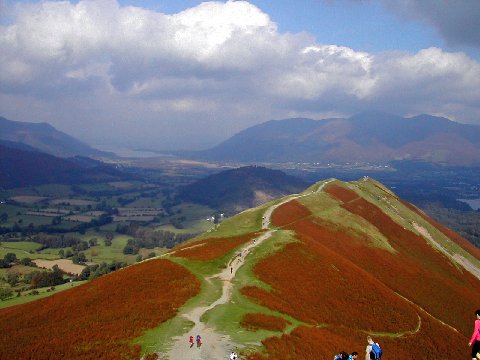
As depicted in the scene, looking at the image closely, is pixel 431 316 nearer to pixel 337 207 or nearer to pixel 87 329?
pixel 337 207

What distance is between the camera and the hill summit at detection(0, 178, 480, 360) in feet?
145

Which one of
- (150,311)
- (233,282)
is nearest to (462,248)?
(233,282)

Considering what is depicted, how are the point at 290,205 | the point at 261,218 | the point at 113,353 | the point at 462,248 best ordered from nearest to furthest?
the point at 113,353 → the point at 261,218 → the point at 290,205 → the point at 462,248

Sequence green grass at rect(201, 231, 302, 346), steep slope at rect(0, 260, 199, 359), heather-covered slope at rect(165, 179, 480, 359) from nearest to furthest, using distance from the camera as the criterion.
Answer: steep slope at rect(0, 260, 199, 359), green grass at rect(201, 231, 302, 346), heather-covered slope at rect(165, 179, 480, 359)

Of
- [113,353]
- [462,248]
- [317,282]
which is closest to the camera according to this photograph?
[113,353]

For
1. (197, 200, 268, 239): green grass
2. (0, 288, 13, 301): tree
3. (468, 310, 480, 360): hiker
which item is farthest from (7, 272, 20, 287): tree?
(468, 310, 480, 360): hiker

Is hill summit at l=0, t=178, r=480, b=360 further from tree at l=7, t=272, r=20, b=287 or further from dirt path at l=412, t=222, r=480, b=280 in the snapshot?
tree at l=7, t=272, r=20, b=287

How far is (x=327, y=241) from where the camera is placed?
4092 inches

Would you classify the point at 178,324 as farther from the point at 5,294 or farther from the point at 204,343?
the point at 5,294

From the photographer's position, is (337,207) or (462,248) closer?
(337,207)

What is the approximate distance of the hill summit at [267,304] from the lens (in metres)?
44.1

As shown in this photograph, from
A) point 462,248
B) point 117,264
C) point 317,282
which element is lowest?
point 117,264

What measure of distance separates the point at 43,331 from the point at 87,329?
598 cm

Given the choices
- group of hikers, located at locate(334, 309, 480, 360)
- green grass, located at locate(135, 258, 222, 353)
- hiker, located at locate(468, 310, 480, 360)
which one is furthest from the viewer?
green grass, located at locate(135, 258, 222, 353)
